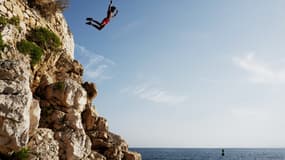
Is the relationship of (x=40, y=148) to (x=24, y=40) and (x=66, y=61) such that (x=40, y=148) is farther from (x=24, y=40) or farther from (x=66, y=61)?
(x=66, y=61)

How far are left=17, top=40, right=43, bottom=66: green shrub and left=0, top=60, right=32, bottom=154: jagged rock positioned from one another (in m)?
5.40

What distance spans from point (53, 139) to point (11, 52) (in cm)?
610

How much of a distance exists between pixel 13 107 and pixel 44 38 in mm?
11323

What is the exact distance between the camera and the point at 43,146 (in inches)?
679

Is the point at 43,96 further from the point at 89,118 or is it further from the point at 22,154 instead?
the point at 22,154

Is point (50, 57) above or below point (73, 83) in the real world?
above

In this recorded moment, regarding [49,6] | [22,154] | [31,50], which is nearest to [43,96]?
[31,50]

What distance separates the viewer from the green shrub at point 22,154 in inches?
589

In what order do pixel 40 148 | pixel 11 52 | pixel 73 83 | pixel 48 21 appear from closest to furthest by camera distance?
pixel 40 148
pixel 11 52
pixel 73 83
pixel 48 21

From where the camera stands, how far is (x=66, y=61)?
27.1m

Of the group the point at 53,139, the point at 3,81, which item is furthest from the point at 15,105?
the point at 53,139

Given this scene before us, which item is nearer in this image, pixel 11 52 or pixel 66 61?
pixel 11 52

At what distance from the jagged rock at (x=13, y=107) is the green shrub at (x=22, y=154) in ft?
1.92

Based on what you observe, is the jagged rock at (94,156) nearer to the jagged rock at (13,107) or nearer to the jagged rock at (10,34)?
the jagged rock at (13,107)
